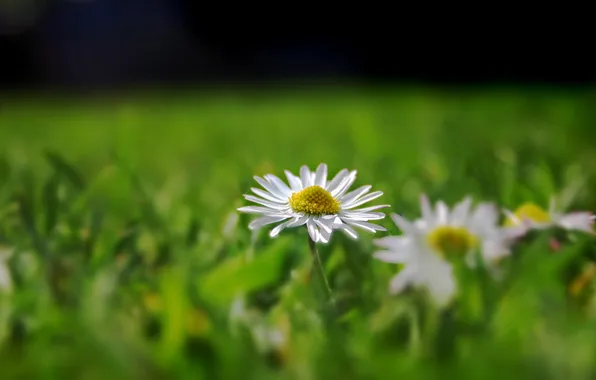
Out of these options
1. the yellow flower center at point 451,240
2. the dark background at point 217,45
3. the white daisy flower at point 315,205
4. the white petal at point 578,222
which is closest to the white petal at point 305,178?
the white daisy flower at point 315,205

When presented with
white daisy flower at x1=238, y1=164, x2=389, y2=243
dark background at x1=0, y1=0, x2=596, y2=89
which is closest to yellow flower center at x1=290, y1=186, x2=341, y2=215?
white daisy flower at x1=238, y1=164, x2=389, y2=243

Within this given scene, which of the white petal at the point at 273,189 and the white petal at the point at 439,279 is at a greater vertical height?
the white petal at the point at 273,189

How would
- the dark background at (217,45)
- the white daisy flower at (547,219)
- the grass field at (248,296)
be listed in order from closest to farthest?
the grass field at (248,296)
the white daisy flower at (547,219)
the dark background at (217,45)

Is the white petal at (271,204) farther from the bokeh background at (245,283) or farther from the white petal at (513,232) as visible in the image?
the white petal at (513,232)

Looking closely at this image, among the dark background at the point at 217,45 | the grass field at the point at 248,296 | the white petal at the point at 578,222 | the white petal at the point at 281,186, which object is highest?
the dark background at the point at 217,45

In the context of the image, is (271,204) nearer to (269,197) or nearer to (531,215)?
(269,197)

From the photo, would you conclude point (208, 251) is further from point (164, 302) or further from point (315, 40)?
point (315, 40)

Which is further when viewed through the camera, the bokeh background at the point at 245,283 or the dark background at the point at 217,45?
the dark background at the point at 217,45
